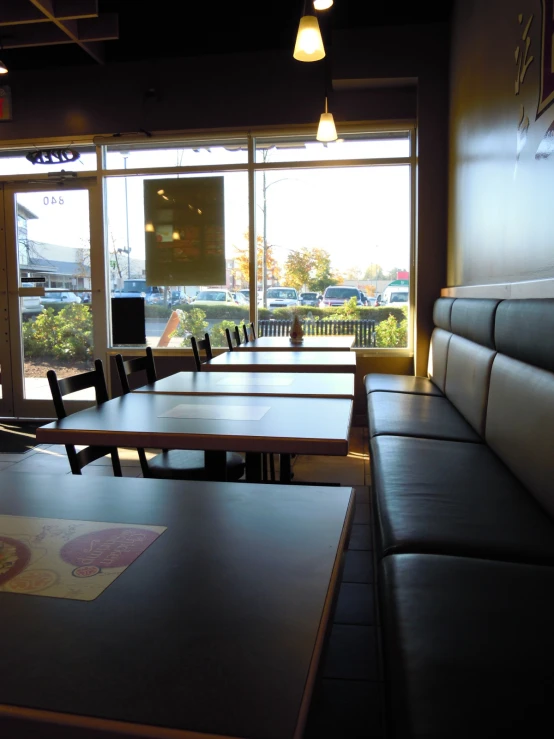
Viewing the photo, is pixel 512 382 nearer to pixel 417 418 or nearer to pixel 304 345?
pixel 417 418

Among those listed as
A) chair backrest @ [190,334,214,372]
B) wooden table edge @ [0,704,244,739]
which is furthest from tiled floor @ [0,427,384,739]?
chair backrest @ [190,334,214,372]

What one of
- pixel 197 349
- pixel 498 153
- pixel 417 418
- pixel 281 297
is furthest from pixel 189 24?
pixel 417 418

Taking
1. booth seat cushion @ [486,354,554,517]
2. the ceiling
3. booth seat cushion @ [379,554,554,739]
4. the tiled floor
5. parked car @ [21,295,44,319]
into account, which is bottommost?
the tiled floor

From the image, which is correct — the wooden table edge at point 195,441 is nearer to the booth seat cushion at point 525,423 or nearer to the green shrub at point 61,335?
the booth seat cushion at point 525,423

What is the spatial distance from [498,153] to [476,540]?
8.71 feet

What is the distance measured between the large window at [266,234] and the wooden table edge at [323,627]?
484 centimetres

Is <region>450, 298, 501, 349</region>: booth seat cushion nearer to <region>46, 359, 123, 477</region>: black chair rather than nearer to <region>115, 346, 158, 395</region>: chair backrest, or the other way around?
<region>115, 346, 158, 395</region>: chair backrest

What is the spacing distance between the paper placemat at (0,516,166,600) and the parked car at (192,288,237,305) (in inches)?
197

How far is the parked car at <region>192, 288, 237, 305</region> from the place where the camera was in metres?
5.98

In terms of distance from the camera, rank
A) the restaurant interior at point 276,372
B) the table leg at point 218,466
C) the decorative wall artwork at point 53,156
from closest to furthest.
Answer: the restaurant interior at point 276,372 → the table leg at point 218,466 → the decorative wall artwork at point 53,156

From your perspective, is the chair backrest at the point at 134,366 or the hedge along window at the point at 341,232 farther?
the hedge along window at the point at 341,232

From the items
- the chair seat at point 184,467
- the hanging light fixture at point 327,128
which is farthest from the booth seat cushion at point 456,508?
the hanging light fixture at point 327,128

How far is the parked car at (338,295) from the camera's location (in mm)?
5750

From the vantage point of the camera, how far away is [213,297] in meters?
6.00
